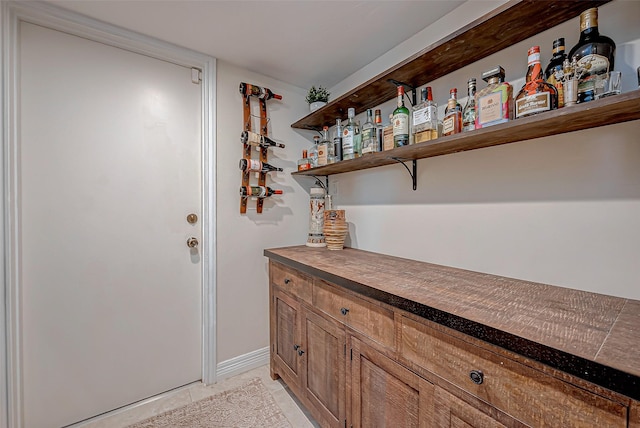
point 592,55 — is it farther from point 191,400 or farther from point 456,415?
point 191,400

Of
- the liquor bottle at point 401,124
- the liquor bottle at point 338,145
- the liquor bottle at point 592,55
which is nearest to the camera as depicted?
the liquor bottle at point 592,55

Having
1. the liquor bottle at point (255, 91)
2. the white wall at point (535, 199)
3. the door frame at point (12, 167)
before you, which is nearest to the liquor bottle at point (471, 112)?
the white wall at point (535, 199)

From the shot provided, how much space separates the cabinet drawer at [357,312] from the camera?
956 mm

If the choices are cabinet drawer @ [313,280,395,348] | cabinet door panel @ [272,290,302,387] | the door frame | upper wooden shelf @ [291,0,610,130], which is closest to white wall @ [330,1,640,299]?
upper wooden shelf @ [291,0,610,130]

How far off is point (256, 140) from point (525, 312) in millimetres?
1708

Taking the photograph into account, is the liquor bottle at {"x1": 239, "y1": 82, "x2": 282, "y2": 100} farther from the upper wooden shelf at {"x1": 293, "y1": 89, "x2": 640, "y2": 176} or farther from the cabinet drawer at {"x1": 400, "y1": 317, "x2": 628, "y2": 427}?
the cabinet drawer at {"x1": 400, "y1": 317, "x2": 628, "y2": 427}

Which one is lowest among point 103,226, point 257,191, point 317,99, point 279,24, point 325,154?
point 103,226

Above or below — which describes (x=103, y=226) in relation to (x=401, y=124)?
below

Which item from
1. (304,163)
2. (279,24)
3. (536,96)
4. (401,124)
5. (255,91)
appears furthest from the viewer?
(304,163)

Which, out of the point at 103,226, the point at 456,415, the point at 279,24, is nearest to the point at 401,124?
the point at 279,24

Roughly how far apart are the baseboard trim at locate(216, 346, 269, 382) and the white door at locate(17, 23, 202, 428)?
0.15 metres

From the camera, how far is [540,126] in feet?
2.94

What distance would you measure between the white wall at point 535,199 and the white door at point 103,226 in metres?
1.41

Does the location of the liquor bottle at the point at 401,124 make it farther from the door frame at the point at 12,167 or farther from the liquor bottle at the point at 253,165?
the door frame at the point at 12,167
